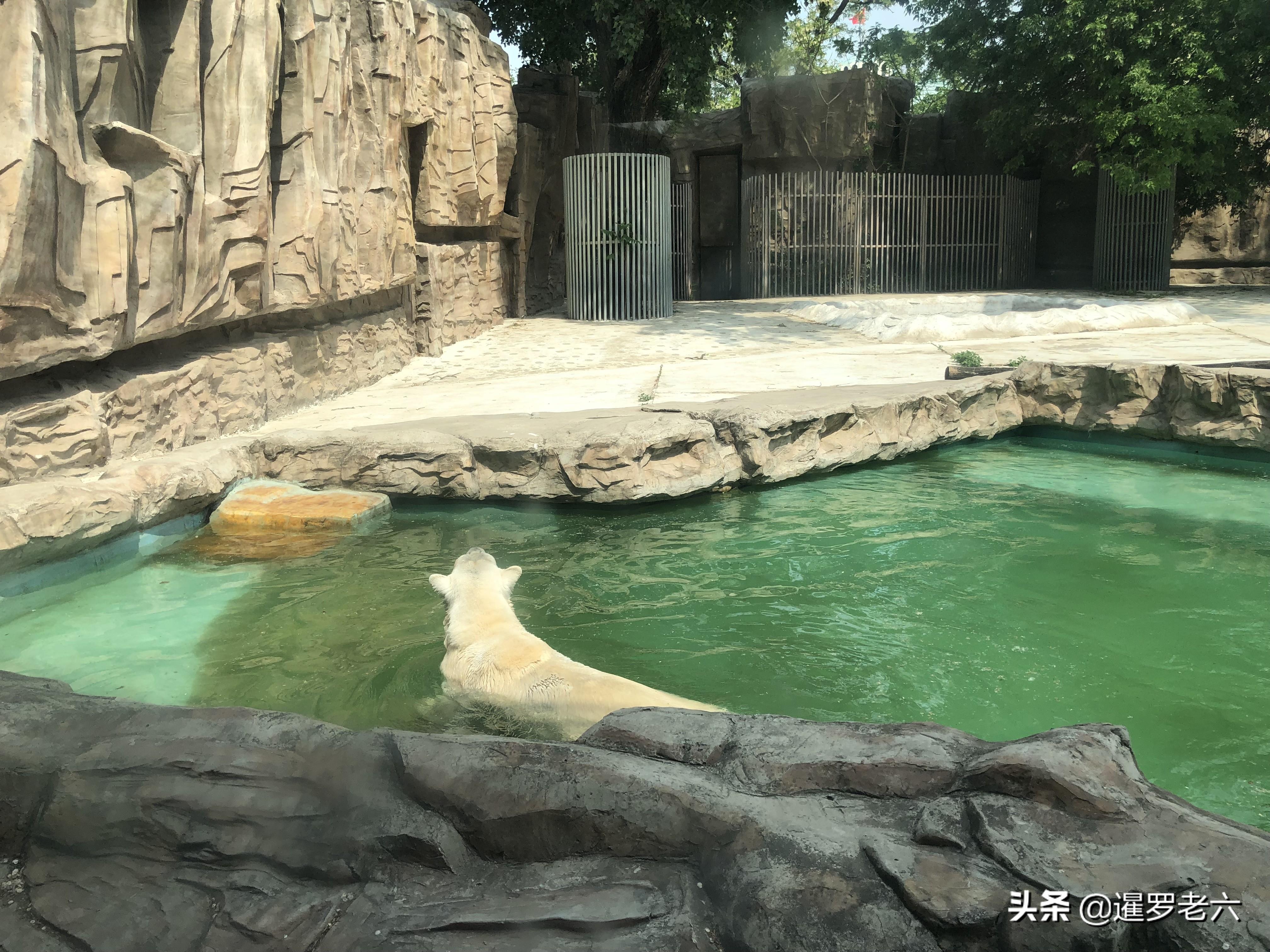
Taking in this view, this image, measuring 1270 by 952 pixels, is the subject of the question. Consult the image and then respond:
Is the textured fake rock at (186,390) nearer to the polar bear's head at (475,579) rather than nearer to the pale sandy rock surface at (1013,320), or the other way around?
the polar bear's head at (475,579)

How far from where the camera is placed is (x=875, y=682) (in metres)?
3.90

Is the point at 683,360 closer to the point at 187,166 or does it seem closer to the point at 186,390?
the point at 186,390

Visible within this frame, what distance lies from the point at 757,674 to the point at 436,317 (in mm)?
7976

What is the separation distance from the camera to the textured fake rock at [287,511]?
5590 mm

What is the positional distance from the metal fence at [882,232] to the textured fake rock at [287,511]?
42.0 ft

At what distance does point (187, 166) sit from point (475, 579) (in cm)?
321

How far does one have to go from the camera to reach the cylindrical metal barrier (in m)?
13.7

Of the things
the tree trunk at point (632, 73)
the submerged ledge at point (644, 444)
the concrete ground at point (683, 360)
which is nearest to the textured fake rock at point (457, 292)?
the concrete ground at point (683, 360)

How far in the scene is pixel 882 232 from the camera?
17.9 metres

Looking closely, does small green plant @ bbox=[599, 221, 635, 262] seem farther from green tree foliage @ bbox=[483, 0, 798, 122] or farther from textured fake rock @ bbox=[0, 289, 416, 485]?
textured fake rock @ bbox=[0, 289, 416, 485]

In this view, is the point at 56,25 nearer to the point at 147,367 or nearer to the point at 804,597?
the point at 147,367

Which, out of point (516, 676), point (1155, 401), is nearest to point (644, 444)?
point (516, 676)

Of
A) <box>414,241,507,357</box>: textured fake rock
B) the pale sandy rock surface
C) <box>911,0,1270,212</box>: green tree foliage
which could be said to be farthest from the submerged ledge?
<box>911,0,1270,212</box>: green tree foliage

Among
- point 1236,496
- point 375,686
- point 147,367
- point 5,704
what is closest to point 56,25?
point 147,367
